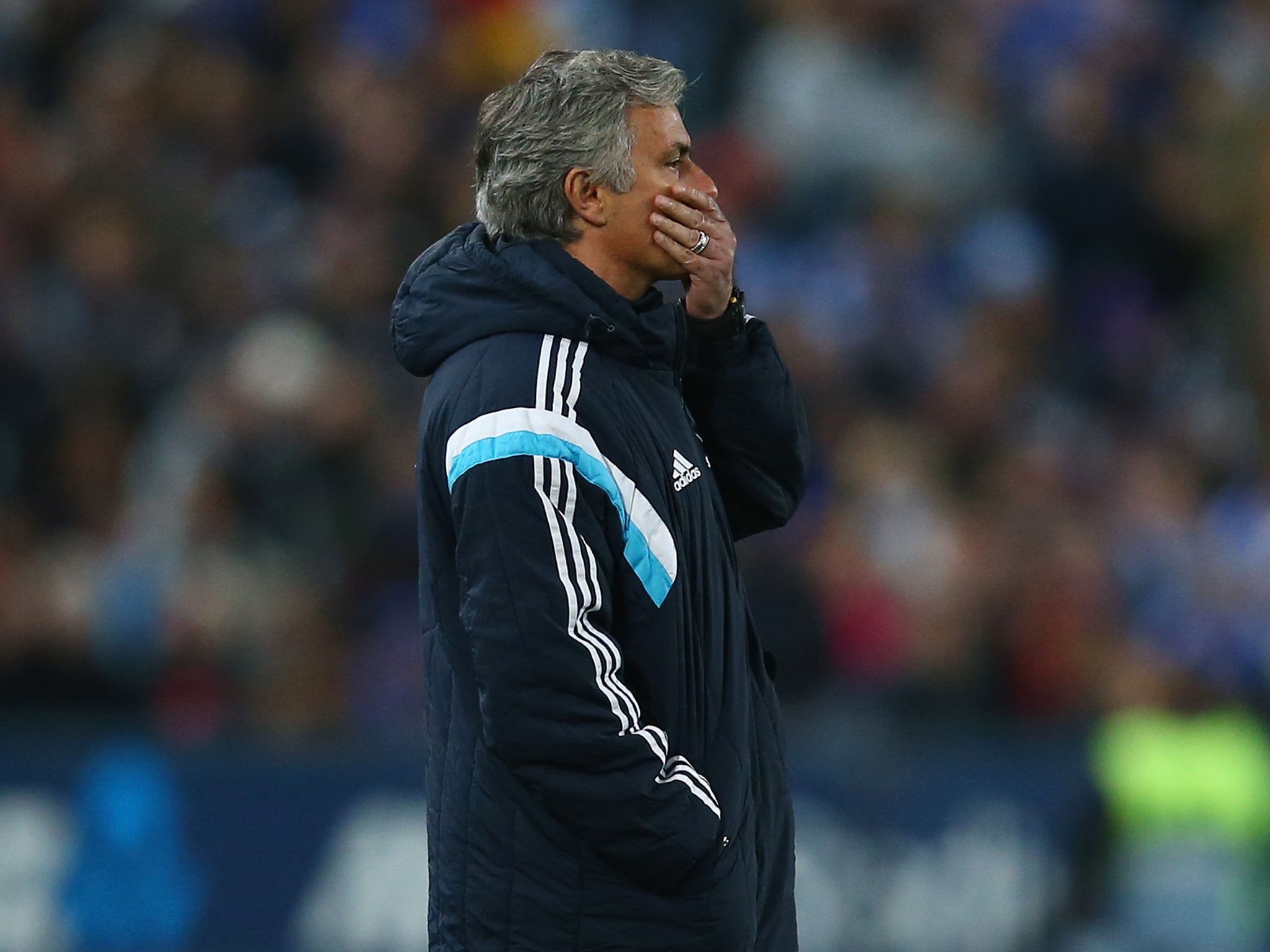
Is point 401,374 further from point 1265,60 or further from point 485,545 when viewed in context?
point 485,545

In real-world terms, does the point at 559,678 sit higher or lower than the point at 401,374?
lower

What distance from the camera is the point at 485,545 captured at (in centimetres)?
297

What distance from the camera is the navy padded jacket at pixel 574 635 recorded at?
2.95 meters

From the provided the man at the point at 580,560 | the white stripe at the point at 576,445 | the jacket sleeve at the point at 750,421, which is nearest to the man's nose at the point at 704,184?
the man at the point at 580,560

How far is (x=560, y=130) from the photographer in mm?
3123

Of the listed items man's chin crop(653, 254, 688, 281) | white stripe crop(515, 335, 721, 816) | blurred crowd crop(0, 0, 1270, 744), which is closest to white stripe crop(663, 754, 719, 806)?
white stripe crop(515, 335, 721, 816)

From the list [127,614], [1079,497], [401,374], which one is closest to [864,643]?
[1079,497]

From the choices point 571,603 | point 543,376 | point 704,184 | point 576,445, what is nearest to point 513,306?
point 543,376

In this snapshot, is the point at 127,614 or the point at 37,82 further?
the point at 37,82

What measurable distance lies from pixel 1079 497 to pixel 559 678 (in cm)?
606

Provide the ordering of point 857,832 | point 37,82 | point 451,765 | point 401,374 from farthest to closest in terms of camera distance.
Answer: point 37,82, point 401,374, point 857,832, point 451,765

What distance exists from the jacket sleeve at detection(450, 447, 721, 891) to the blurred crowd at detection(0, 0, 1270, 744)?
4.59m

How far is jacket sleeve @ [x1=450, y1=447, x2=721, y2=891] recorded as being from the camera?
2.93 meters

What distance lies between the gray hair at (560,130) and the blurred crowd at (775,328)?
4523 mm
